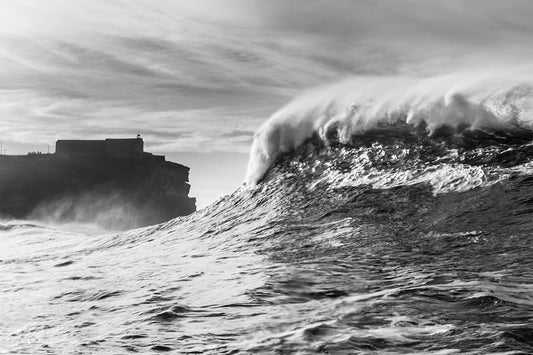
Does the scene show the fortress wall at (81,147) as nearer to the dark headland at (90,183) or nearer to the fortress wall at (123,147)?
the dark headland at (90,183)

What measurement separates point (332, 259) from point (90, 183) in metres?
89.5

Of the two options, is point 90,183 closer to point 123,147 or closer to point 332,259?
point 123,147

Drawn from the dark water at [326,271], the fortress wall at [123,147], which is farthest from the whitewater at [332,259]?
the fortress wall at [123,147]

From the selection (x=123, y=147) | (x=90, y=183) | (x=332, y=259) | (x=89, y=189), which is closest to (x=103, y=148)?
(x=123, y=147)

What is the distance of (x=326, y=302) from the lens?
7.75m

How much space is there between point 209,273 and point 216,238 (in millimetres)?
3566

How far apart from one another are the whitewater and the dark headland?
246 ft

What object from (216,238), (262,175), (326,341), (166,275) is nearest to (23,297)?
(166,275)

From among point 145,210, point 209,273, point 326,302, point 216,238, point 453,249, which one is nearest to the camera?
point 326,302

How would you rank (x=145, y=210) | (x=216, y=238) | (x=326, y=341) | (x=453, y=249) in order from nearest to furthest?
1. (x=326, y=341)
2. (x=453, y=249)
3. (x=216, y=238)
4. (x=145, y=210)

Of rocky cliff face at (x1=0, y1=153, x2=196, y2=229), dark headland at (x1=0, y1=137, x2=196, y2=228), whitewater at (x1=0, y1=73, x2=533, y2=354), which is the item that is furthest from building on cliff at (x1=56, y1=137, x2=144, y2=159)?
whitewater at (x1=0, y1=73, x2=533, y2=354)

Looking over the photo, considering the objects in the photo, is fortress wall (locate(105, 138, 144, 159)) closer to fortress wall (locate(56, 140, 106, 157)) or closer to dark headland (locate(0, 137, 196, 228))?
dark headland (locate(0, 137, 196, 228))

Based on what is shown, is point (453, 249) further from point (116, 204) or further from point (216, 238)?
point (116, 204)

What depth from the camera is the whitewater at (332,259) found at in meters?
6.71
